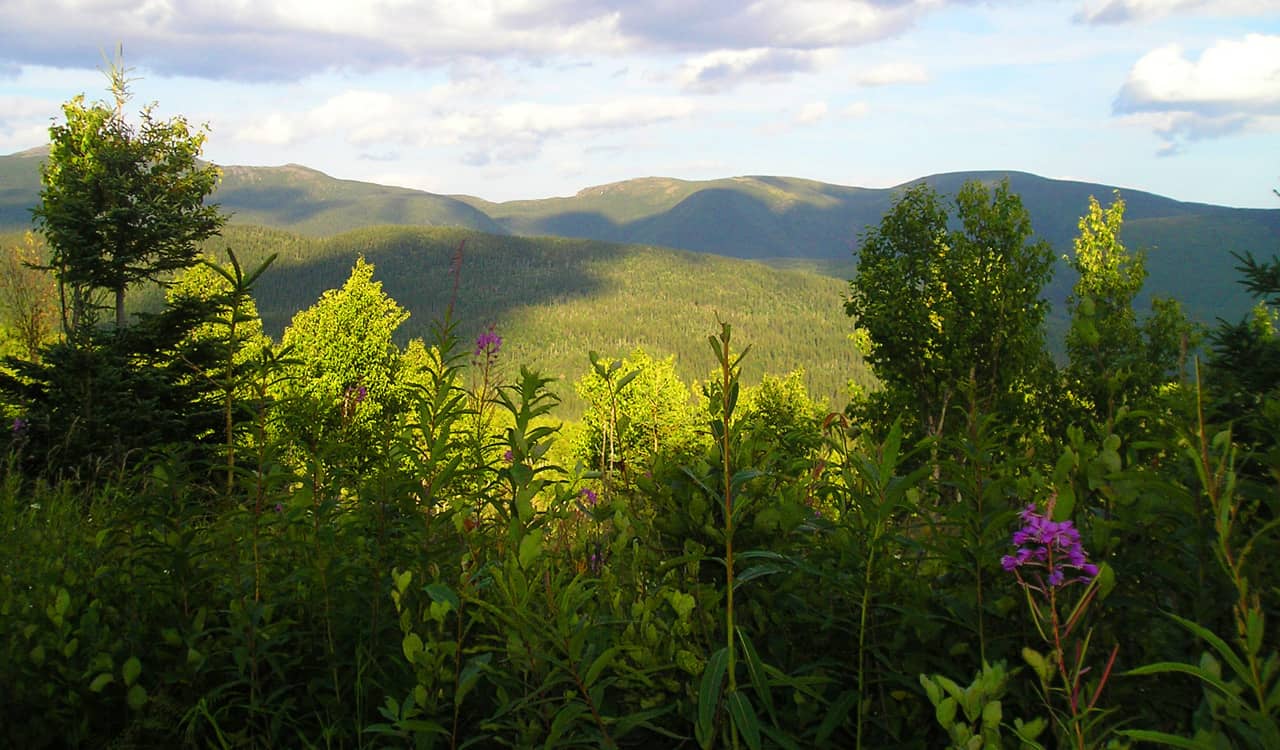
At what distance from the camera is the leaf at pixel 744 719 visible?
1348 millimetres

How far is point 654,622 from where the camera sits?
1.75 metres

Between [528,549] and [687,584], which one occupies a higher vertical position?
[528,549]

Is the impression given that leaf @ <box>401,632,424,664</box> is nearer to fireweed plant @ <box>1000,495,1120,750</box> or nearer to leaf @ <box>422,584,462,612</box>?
leaf @ <box>422,584,462,612</box>

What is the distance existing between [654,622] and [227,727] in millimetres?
1263

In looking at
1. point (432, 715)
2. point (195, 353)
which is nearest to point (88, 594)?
point (432, 715)

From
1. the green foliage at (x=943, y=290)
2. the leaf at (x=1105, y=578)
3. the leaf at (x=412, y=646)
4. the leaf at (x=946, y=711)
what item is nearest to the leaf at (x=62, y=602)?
the leaf at (x=412, y=646)

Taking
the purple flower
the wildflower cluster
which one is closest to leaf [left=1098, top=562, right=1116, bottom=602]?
the wildflower cluster

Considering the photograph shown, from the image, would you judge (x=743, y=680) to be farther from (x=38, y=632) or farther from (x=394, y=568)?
(x=38, y=632)

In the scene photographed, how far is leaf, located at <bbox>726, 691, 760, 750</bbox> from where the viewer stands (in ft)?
4.42

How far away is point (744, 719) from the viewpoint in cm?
137

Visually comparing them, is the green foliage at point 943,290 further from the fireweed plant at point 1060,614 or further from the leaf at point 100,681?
the leaf at point 100,681

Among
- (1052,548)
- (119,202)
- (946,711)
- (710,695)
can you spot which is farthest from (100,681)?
(119,202)

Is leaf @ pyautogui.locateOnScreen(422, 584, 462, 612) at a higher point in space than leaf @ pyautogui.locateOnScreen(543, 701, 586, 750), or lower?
higher

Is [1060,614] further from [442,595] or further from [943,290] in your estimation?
[943,290]
